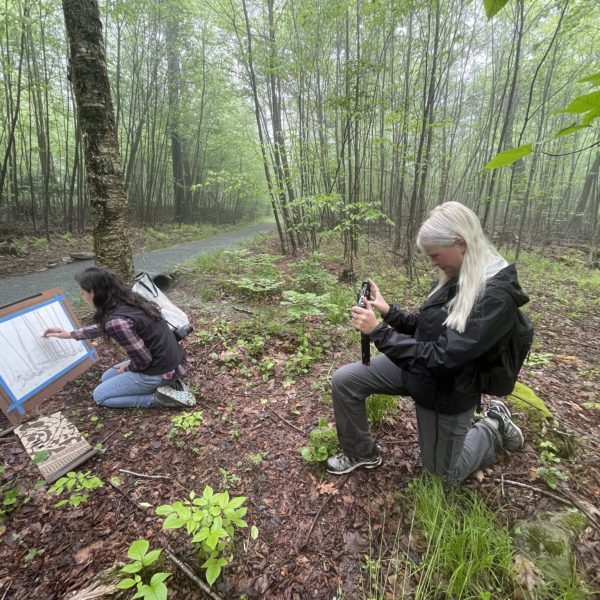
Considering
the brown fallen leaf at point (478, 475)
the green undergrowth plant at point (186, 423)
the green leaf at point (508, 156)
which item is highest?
the green leaf at point (508, 156)

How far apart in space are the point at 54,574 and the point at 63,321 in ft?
7.96

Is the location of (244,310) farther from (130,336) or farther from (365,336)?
(365,336)

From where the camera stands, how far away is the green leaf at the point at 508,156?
67 centimetres

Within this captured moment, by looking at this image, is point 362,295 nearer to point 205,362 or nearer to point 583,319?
point 205,362

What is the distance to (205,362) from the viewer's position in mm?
3662

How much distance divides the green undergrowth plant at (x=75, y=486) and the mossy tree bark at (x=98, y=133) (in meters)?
2.63

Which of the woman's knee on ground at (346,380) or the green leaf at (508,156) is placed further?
the woman's knee on ground at (346,380)

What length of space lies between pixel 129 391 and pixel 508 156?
3.30m

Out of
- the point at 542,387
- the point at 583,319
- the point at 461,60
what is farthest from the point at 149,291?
the point at 461,60

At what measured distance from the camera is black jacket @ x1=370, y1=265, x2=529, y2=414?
5.06 ft

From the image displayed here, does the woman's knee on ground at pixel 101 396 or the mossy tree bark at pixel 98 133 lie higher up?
the mossy tree bark at pixel 98 133

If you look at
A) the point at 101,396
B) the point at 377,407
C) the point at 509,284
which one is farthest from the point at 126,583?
Result: the point at 509,284

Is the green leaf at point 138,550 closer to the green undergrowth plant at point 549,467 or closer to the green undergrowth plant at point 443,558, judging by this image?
the green undergrowth plant at point 443,558

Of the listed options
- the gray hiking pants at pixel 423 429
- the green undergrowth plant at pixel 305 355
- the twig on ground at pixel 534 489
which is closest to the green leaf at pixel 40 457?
the green undergrowth plant at pixel 305 355
